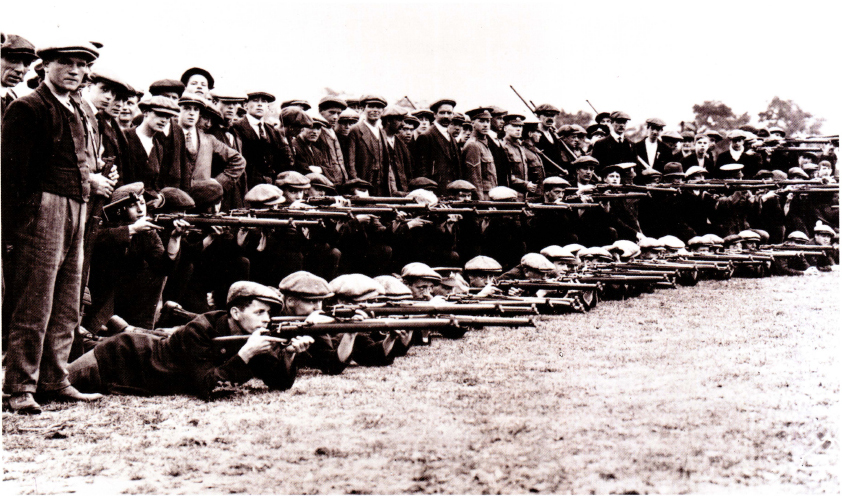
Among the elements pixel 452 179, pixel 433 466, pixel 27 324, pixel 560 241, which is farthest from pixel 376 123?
pixel 433 466

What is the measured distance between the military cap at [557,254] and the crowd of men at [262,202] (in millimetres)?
806

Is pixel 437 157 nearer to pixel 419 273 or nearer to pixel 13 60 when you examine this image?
pixel 419 273

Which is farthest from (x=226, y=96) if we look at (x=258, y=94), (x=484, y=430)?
(x=484, y=430)

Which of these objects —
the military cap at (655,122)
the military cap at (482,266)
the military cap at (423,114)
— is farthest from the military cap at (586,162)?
A: the military cap at (482,266)

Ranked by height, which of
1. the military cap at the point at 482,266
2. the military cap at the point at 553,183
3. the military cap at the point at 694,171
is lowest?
the military cap at the point at 482,266

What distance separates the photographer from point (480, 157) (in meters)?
16.0

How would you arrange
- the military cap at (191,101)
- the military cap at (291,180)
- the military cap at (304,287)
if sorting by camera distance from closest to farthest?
the military cap at (304,287)
the military cap at (191,101)
the military cap at (291,180)

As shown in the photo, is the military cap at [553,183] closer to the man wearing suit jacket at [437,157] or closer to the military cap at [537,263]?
the man wearing suit jacket at [437,157]

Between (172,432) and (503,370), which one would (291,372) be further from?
(503,370)

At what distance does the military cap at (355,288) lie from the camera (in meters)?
9.76

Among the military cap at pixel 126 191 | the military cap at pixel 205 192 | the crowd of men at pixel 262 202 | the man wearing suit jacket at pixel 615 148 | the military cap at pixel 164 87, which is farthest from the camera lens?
the man wearing suit jacket at pixel 615 148

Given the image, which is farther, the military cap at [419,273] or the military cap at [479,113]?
the military cap at [479,113]

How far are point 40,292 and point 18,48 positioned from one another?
2.49 m

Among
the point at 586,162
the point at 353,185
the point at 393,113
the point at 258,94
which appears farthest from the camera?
the point at 586,162
